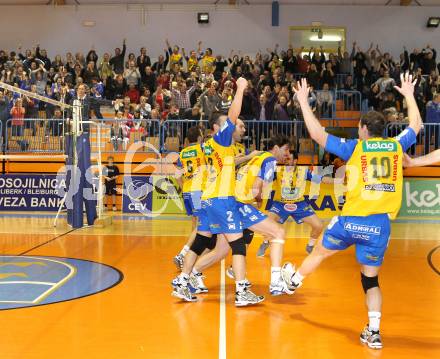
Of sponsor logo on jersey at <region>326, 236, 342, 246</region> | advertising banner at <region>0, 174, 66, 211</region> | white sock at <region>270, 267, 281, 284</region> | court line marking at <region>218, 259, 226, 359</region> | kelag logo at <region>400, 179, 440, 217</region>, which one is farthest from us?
advertising banner at <region>0, 174, 66, 211</region>

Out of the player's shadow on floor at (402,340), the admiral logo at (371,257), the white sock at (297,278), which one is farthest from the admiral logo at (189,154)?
the admiral logo at (371,257)

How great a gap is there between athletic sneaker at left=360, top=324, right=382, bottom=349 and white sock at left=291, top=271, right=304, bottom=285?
1034mm

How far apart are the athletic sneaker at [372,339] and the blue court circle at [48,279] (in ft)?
12.3

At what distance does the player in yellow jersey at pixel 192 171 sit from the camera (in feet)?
29.8

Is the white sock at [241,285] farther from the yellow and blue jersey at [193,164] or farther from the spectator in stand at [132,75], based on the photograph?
the spectator in stand at [132,75]

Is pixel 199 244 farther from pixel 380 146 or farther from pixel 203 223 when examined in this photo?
pixel 380 146

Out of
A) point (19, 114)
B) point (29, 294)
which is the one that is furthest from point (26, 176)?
point (29, 294)

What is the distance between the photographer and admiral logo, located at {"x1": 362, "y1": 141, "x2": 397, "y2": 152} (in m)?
6.20

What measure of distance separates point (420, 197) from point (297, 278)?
43.2ft

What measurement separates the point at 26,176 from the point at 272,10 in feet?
50.8

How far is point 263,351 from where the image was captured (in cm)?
596

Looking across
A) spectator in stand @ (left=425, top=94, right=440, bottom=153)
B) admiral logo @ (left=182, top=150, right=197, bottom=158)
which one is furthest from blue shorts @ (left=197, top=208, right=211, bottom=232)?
spectator in stand @ (left=425, top=94, right=440, bottom=153)

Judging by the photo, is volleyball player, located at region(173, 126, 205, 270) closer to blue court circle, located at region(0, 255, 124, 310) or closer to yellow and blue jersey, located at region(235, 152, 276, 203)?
yellow and blue jersey, located at region(235, 152, 276, 203)

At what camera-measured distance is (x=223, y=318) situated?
7164 mm
